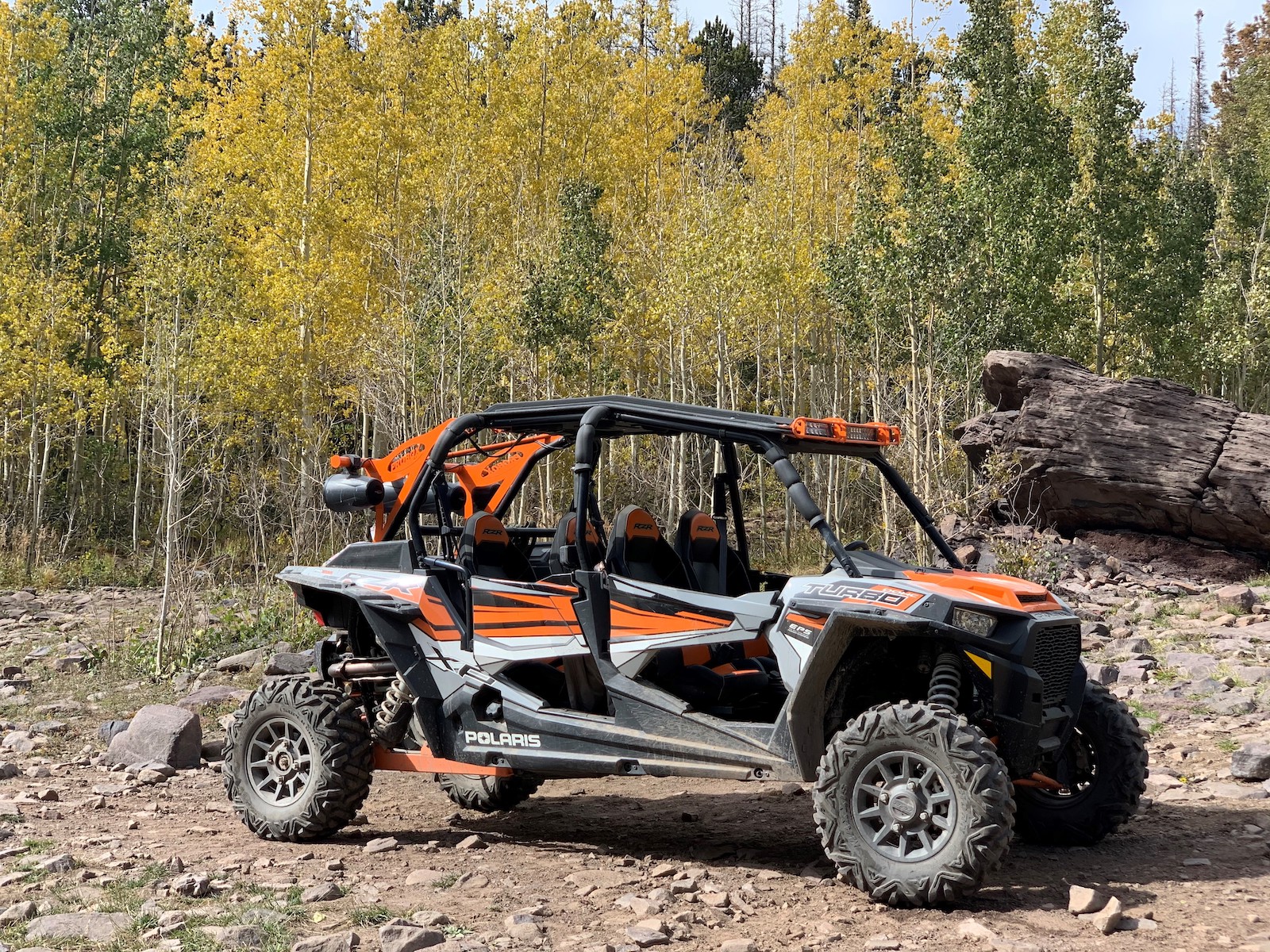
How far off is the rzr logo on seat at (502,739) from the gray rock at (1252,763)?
4.47 meters

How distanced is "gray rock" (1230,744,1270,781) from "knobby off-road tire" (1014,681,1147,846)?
1693 millimetres

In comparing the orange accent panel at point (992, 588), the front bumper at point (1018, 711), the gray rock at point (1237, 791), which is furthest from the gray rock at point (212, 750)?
the gray rock at point (1237, 791)

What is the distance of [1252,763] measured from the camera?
26.1 feet

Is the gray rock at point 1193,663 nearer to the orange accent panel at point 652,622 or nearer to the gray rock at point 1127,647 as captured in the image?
the gray rock at point 1127,647

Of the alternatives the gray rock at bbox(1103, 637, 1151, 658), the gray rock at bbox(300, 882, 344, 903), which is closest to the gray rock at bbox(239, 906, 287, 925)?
the gray rock at bbox(300, 882, 344, 903)

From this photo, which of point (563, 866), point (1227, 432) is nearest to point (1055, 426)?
point (1227, 432)

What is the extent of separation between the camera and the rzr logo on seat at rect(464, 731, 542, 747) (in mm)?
6786

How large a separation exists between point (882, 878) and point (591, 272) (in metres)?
16.7

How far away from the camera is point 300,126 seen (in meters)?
25.0

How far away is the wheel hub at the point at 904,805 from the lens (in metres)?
5.61

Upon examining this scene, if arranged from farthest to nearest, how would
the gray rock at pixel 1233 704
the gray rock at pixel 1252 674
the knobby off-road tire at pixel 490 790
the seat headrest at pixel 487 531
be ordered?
the gray rock at pixel 1252 674
the gray rock at pixel 1233 704
the knobby off-road tire at pixel 490 790
the seat headrest at pixel 487 531

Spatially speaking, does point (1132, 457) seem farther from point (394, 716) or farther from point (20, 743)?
point (20, 743)

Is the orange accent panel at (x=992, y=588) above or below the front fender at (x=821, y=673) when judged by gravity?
above

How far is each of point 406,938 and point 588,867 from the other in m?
1.64
